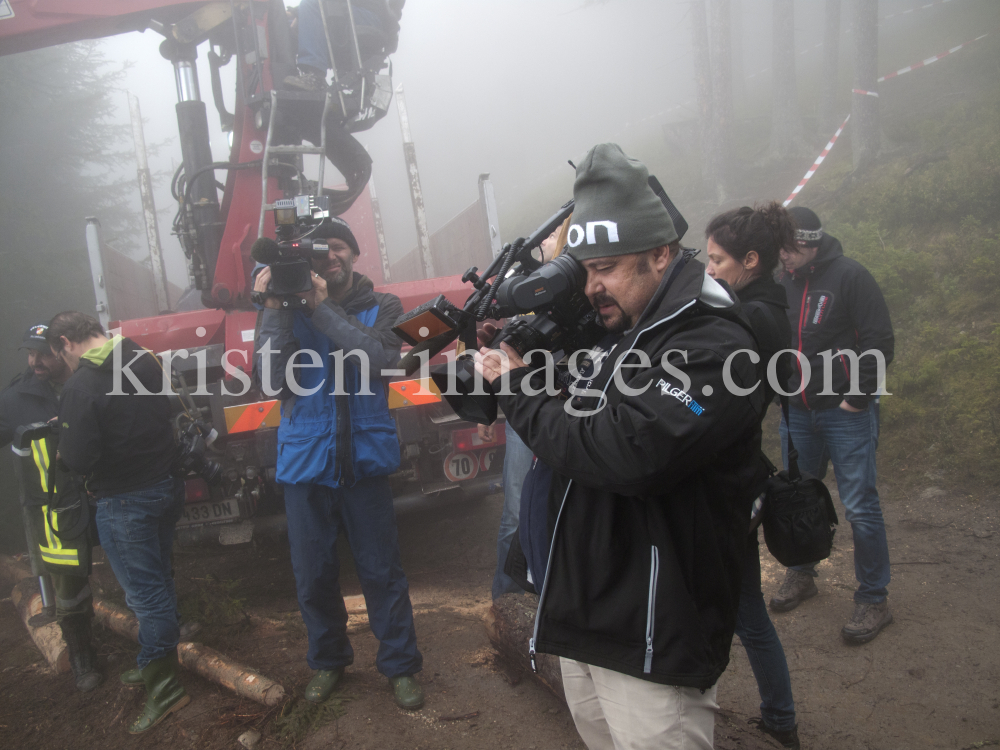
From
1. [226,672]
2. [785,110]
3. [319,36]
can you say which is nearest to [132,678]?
[226,672]

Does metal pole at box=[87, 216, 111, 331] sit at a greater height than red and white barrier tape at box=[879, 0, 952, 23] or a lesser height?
lesser

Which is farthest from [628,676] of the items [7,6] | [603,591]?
[7,6]

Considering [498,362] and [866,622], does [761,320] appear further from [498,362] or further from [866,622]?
[866,622]

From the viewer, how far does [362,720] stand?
2875mm

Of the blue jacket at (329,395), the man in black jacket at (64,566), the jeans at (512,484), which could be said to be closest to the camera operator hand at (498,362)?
the blue jacket at (329,395)

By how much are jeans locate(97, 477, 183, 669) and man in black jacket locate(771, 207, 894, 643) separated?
3.26m

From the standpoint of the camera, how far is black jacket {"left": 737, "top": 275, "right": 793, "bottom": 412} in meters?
2.21

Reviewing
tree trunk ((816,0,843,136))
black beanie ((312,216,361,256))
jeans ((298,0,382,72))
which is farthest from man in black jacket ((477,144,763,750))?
tree trunk ((816,0,843,136))

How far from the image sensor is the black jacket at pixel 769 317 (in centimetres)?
221

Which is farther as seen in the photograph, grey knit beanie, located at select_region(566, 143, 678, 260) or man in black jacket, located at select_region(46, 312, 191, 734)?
man in black jacket, located at select_region(46, 312, 191, 734)

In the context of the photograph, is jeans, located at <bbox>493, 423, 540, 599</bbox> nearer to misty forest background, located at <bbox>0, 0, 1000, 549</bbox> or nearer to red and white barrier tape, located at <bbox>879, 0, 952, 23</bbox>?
misty forest background, located at <bbox>0, 0, 1000, 549</bbox>

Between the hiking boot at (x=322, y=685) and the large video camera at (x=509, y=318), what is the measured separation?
193 centimetres

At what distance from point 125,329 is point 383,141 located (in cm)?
3552

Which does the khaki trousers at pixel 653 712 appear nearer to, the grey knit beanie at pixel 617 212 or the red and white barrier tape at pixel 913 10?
the grey knit beanie at pixel 617 212
